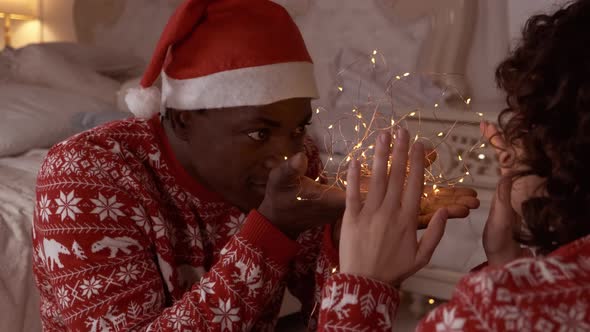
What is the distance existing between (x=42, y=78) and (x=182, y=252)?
2.15m

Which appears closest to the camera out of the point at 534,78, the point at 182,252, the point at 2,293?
the point at 534,78

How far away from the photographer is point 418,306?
1.99m

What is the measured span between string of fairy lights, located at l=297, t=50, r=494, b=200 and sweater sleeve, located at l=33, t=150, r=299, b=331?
119 millimetres

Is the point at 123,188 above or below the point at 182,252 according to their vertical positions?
above

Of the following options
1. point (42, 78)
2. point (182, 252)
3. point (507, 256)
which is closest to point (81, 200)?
point (182, 252)

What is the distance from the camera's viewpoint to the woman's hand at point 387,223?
752 millimetres

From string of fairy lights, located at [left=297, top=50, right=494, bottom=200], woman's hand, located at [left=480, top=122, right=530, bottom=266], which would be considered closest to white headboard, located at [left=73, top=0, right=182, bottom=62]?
string of fairy lights, located at [left=297, top=50, right=494, bottom=200]

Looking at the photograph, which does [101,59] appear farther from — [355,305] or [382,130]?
[355,305]

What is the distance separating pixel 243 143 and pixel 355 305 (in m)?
0.50

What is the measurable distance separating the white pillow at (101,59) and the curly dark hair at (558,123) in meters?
2.82

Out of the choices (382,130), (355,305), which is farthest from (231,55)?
(355,305)

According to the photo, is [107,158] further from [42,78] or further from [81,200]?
[42,78]

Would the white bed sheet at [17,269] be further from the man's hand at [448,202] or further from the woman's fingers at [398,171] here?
the woman's fingers at [398,171]

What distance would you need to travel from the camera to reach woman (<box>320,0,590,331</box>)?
51 centimetres
